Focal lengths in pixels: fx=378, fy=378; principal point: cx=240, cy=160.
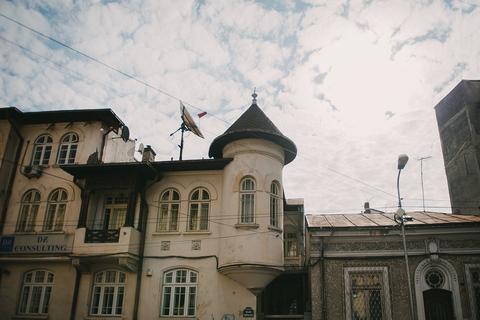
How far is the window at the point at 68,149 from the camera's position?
19.9m

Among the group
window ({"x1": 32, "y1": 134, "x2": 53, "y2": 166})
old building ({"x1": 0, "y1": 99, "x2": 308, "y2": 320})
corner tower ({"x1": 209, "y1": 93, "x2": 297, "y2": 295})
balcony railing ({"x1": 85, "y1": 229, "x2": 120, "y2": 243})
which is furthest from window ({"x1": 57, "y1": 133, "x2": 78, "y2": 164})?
corner tower ({"x1": 209, "y1": 93, "x2": 297, "y2": 295})

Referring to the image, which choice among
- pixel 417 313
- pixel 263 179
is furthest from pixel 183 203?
pixel 417 313

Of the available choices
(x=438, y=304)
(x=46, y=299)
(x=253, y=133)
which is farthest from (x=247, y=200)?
(x=46, y=299)

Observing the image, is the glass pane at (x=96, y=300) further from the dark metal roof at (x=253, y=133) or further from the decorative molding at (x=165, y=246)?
the dark metal roof at (x=253, y=133)

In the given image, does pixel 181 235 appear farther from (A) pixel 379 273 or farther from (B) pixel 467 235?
(B) pixel 467 235

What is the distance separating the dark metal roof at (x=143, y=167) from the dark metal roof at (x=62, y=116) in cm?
317

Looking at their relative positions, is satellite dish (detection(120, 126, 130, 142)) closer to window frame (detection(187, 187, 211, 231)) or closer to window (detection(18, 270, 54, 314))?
window frame (detection(187, 187, 211, 231))

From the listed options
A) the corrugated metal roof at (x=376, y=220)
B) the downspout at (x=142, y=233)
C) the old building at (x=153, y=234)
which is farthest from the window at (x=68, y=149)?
the corrugated metal roof at (x=376, y=220)

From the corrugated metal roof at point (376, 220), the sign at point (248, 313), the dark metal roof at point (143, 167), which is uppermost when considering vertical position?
the dark metal roof at point (143, 167)

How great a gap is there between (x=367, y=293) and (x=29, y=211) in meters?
16.6

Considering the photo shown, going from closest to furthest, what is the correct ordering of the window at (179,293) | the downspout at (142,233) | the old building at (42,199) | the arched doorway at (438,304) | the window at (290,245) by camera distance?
the arched doorway at (438,304), the window at (179,293), the downspout at (142,233), the old building at (42,199), the window at (290,245)

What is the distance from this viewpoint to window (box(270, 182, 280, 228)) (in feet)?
56.5

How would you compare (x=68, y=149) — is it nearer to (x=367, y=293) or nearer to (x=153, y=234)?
(x=153, y=234)

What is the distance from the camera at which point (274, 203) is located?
17.6 meters
